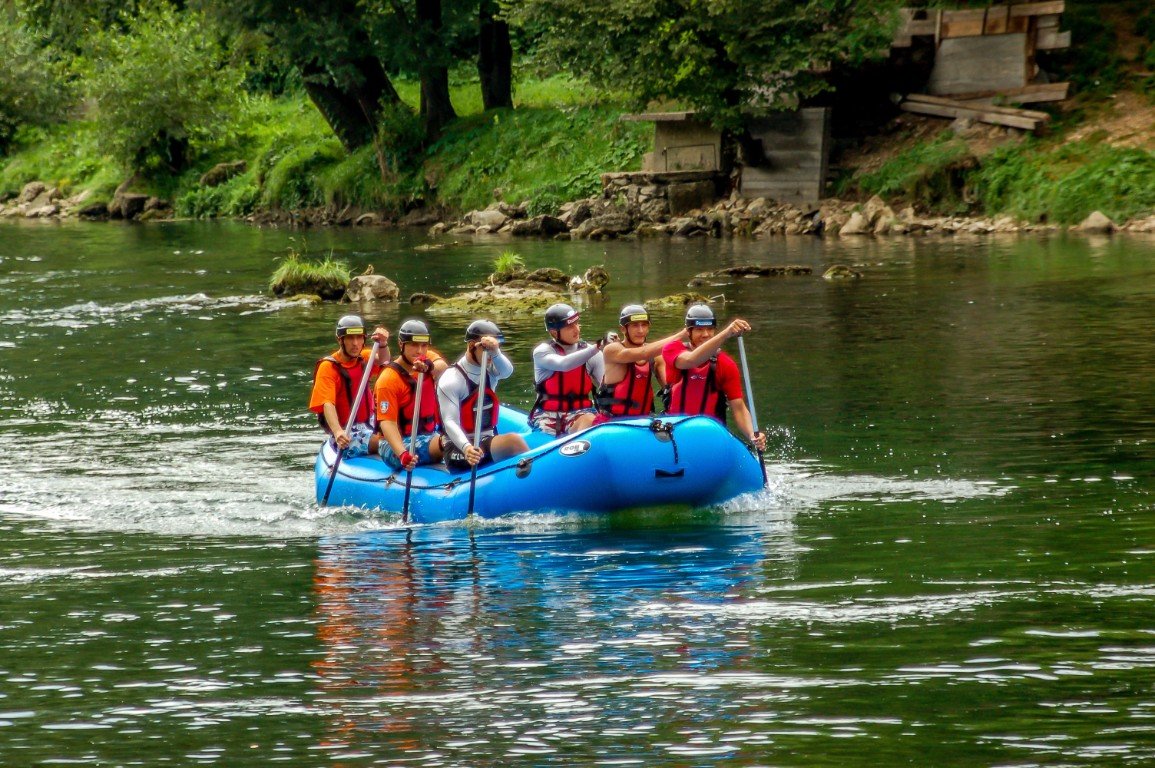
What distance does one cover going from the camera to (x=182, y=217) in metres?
56.8

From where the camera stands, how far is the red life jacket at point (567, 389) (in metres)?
13.8

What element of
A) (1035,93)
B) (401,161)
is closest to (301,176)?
(401,161)

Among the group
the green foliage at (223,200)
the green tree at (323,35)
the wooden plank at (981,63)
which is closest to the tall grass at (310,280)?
the wooden plank at (981,63)

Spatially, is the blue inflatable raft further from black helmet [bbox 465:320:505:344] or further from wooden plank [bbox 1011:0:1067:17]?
wooden plank [bbox 1011:0:1067:17]

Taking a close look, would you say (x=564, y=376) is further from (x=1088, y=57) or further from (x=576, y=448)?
(x=1088, y=57)

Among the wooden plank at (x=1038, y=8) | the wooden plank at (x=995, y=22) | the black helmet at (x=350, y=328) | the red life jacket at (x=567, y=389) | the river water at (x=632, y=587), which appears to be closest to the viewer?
the river water at (x=632, y=587)

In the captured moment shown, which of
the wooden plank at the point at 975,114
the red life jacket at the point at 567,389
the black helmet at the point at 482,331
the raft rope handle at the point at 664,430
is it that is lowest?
the raft rope handle at the point at 664,430

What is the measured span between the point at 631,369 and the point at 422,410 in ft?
5.84

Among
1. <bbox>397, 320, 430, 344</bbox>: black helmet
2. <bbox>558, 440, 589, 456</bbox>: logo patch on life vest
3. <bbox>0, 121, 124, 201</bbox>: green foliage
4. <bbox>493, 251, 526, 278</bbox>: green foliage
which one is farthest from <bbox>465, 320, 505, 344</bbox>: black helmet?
<bbox>0, 121, 124, 201</bbox>: green foliage

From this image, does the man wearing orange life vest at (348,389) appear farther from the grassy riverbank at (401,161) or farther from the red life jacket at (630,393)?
the grassy riverbank at (401,161)

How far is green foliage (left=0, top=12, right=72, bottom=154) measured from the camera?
63.9 metres

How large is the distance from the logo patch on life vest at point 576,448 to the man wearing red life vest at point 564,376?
2.55ft

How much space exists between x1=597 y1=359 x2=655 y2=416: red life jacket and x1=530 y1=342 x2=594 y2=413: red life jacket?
158 millimetres

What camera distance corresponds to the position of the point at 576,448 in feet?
41.2
